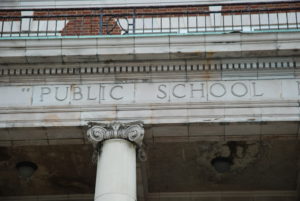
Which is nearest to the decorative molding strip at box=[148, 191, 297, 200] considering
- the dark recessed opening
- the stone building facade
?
the dark recessed opening

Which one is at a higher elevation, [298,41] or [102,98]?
[298,41]

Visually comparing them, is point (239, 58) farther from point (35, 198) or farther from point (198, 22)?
point (35, 198)

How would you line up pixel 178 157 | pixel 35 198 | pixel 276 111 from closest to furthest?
pixel 276 111
pixel 178 157
pixel 35 198

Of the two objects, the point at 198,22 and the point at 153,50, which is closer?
the point at 153,50

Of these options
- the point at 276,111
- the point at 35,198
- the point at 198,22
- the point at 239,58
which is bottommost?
the point at 35,198

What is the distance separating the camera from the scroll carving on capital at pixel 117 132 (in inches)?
624

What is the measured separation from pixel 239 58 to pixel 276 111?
4.70 feet

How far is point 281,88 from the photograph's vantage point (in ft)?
53.3

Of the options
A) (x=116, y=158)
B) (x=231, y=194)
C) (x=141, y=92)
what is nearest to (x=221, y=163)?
(x=231, y=194)

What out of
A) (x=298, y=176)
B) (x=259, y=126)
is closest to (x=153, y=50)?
(x=259, y=126)

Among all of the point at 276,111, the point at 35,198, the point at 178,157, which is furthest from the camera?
the point at 35,198

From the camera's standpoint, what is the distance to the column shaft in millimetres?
15055

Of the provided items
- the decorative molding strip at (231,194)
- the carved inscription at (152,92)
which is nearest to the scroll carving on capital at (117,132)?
the carved inscription at (152,92)

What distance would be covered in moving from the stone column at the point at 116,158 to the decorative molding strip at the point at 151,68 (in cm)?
132
